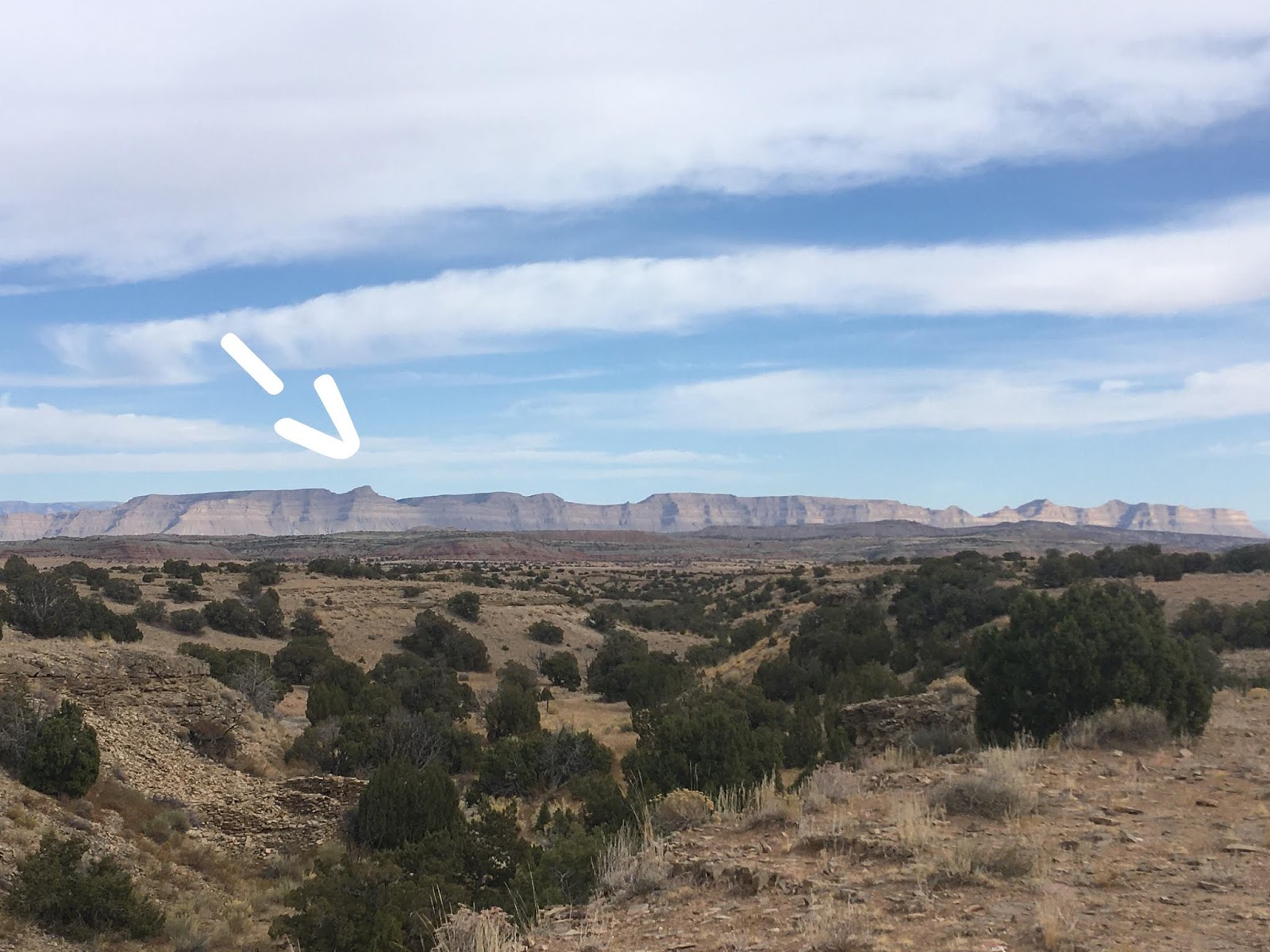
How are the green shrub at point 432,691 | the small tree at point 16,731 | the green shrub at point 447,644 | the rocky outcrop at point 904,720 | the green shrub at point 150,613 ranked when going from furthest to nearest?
the green shrub at point 447,644, the green shrub at point 150,613, the green shrub at point 432,691, the rocky outcrop at point 904,720, the small tree at point 16,731

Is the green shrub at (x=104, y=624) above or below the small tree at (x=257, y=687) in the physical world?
above

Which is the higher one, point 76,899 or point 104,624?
point 104,624

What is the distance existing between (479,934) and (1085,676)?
10469 millimetres

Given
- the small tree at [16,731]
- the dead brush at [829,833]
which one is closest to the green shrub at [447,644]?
→ the small tree at [16,731]

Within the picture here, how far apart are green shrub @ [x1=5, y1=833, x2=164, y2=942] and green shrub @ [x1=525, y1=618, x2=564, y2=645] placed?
37.6m

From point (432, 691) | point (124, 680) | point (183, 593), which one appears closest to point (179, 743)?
point (124, 680)

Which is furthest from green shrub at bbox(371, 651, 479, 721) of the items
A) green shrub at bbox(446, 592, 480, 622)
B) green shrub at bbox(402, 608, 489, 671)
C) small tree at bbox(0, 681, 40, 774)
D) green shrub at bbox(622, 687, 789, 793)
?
green shrub at bbox(446, 592, 480, 622)

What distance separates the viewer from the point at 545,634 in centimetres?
4934

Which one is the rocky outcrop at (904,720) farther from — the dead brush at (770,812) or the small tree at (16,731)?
the small tree at (16,731)

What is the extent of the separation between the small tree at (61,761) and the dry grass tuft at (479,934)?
10.1 metres

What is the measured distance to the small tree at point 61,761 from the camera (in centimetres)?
1430

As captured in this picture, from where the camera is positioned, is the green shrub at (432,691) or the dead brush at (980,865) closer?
the dead brush at (980,865)

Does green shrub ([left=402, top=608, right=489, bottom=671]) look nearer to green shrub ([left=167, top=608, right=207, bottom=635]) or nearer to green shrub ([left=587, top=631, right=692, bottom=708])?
green shrub ([left=587, top=631, right=692, bottom=708])

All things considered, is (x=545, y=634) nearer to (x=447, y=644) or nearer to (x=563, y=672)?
(x=447, y=644)
